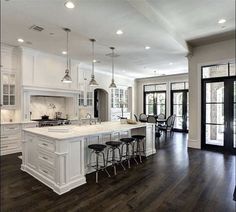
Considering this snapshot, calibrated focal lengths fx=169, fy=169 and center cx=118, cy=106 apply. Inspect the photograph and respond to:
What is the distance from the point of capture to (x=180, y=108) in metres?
9.27

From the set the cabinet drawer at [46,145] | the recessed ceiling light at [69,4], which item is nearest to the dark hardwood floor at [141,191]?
the cabinet drawer at [46,145]

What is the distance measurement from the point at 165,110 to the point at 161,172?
650 centimetres

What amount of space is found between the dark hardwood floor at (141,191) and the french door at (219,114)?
4.12 feet

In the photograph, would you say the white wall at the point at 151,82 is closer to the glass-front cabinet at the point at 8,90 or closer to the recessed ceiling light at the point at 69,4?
the glass-front cabinet at the point at 8,90

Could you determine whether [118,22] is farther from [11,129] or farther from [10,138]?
[10,138]

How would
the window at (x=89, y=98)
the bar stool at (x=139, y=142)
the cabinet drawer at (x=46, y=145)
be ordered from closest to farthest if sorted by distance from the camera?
the cabinet drawer at (x=46, y=145), the bar stool at (x=139, y=142), the window at (x=89, y=98)

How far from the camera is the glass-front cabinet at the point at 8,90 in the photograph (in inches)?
204

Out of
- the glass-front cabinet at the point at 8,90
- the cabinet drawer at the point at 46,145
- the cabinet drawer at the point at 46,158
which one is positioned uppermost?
the glass-front cabinet at the point at 8,90

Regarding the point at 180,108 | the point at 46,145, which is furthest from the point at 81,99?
the point at 180,108

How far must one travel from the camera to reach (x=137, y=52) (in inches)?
220

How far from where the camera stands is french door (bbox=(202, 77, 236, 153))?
203 inches

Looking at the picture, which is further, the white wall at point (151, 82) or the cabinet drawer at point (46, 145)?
the white wall at point (151, 82)

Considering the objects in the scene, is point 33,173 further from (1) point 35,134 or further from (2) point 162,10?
(2) point 162,10

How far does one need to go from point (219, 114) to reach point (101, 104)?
5834mm
